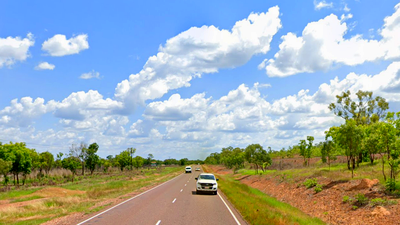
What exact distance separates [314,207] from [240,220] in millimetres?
9933

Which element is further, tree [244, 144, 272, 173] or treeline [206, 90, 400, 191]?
tree [244, 144, 272, 173]

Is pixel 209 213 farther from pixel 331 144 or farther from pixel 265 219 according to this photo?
pixel 331 144

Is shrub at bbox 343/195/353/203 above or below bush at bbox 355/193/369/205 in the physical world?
below

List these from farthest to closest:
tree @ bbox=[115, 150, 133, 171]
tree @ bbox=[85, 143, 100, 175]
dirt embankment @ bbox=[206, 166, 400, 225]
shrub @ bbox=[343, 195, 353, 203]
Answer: tree @ bbox=[115, 150, 133, 171]
tree @ bbox=[85, 143, 100, 175]
shrub @ bbox=[343, 195, 353, 203]
dirt embankment @ bbox=[206, 166, 400, 225]

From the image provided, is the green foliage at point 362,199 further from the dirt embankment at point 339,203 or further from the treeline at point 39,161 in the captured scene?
the treeline at point 39,161

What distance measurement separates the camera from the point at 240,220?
1306 centimetres

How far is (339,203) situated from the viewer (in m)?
18.8

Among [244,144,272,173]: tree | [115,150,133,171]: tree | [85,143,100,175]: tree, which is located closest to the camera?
[244,144,272,173]: tree

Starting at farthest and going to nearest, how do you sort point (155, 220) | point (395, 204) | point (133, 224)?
point (395, 204)
point (155, 220)
point (133, 224)

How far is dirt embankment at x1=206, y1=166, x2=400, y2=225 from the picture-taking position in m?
14.4

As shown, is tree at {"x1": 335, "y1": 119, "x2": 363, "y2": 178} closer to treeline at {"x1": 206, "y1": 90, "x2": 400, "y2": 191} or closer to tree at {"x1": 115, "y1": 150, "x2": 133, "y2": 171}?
treeline at {"x1": 206, "y1": 90, "x2": 400, "y2": 191}

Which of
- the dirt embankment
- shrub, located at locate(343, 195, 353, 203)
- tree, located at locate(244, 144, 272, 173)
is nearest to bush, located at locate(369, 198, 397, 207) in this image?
the dirt embankment

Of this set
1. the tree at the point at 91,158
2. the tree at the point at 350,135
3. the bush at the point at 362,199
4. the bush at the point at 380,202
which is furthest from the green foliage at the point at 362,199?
the tree at the point at 91,158

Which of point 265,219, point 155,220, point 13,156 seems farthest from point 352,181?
point 13,156
